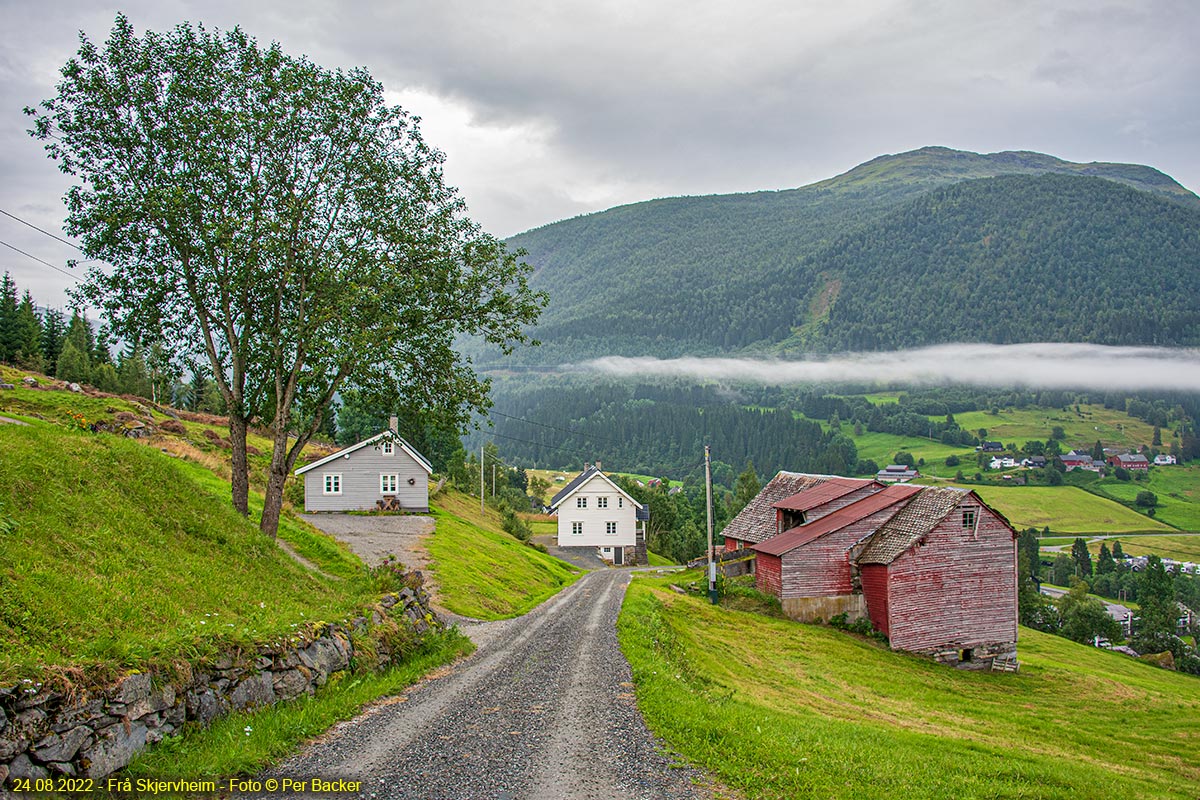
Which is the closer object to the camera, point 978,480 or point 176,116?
point 176,116

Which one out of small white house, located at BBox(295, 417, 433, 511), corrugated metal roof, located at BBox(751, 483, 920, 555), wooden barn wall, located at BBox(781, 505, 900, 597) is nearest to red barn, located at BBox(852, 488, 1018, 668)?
wooden barn wall, located at BBox(781, 505, 900, 597)

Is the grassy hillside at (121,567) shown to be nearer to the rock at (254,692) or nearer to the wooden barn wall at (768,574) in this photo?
the rock at (254,692)

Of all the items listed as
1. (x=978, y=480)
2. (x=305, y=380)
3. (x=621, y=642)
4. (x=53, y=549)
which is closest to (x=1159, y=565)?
(x=978, y=480)

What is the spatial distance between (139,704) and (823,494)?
4605 cm

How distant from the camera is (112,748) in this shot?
9.06 metres

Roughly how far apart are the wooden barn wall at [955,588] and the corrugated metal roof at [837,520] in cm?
439

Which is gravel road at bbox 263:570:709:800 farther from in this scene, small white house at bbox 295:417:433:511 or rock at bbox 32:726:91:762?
small white house at bbox 295:417:433:511

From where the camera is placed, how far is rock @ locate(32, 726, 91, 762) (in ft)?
27.2

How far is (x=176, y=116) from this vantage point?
21.5 m

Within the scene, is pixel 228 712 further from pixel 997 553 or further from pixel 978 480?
pixel 978 480

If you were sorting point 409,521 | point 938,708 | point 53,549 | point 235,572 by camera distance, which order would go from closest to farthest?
point 53,549
point 235,572
point 938,708
point 409,521

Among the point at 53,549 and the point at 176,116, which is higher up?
the point at 176,116

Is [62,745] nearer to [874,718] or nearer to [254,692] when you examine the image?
[254,692]

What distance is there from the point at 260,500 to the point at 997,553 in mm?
42458
